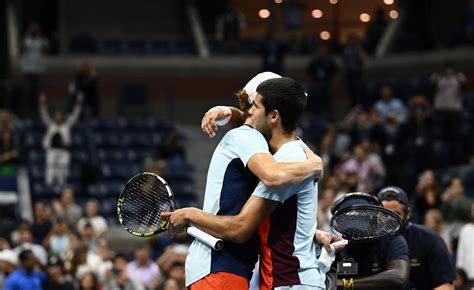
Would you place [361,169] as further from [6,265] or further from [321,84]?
[6,265]

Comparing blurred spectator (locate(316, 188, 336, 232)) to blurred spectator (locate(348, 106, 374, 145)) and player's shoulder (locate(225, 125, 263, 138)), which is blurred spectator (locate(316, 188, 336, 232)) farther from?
player's shoulder (locate(225, 125, 263, 138))

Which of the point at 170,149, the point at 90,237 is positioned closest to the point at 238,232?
the point at 90,237

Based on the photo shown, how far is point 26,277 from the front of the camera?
15586 mm

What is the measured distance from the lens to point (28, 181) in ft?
69.8

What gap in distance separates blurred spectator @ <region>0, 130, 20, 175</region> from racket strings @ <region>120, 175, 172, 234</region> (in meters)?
14.4

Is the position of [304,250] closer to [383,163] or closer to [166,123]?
[383,163]

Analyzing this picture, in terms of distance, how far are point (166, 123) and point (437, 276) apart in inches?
615

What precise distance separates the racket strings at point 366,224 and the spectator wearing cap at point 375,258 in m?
0.12

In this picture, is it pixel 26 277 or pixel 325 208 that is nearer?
pixel 26 277

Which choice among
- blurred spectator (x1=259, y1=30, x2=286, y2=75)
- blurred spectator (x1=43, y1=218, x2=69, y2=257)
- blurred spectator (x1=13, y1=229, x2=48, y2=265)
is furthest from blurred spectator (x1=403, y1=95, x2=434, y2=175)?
blurred spectator (x1=13, y1=229, x2=48, y2=265)

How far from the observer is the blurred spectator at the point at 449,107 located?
2178 cm

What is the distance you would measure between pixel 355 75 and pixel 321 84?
0.69 m

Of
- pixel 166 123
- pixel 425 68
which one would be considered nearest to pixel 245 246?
pixel 166 123

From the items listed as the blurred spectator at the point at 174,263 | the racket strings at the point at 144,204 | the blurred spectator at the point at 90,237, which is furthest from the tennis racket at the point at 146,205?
the blurred spectator at the point at 90,237
